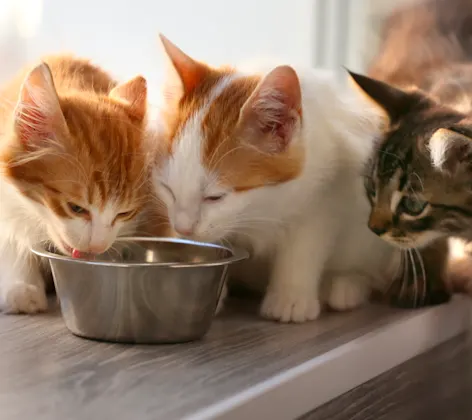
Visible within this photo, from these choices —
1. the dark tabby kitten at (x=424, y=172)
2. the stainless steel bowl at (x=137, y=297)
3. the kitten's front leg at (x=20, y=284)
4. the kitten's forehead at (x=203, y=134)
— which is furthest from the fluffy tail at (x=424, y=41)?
the kitten's front leg at (x=20, y=284)

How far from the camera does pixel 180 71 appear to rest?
3.67 feet

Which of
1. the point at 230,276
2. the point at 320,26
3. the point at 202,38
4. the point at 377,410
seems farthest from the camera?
the point at 320,26

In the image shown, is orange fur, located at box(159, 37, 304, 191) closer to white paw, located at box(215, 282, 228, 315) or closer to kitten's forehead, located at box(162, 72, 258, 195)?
kitten's forehead, located at box(162, 72, 258, 195)

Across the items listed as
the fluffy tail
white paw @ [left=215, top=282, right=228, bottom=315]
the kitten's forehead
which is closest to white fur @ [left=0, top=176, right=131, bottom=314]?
the kitten's forehead

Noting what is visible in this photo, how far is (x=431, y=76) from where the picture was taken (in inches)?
58.4

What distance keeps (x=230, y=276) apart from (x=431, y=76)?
63 cm

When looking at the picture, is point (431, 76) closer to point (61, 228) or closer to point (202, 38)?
point (202, 38)

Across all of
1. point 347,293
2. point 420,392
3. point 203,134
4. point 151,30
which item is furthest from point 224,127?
point 151,30

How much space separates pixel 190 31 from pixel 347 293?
889 millimetres

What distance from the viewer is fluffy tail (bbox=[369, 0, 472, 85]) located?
1.57m

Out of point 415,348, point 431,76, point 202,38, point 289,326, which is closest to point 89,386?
point 289,326

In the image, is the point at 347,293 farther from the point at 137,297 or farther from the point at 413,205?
the point at 137,297

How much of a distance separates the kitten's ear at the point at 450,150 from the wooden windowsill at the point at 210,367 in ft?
0.89

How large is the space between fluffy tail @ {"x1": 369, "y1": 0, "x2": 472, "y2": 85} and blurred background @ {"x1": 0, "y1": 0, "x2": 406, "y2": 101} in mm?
148
